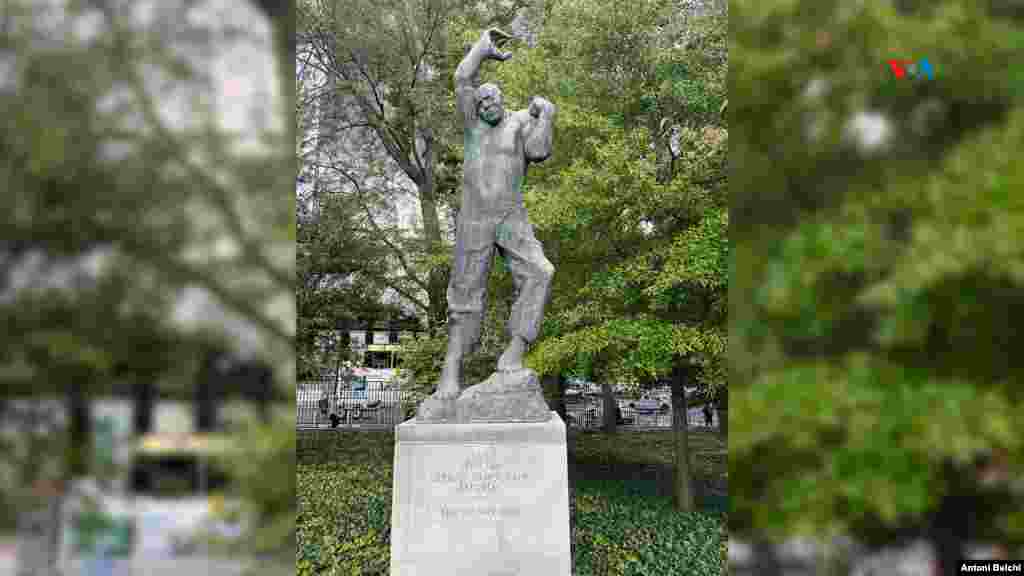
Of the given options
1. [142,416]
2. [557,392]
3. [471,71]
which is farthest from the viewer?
[557,392]

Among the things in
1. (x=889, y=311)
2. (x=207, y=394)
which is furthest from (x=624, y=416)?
(x=207, y=394)

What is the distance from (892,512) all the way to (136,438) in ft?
8.95

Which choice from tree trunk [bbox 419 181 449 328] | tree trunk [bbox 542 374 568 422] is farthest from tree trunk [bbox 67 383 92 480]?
tree trunk [bbox 542 374 568 422]

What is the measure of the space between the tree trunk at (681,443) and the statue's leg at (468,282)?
4623mm

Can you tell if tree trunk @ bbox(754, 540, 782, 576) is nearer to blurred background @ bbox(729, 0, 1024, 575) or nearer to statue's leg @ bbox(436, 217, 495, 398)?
blurred background @ bbox(729, 0, 1024, 575)

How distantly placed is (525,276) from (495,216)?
19.0 inches

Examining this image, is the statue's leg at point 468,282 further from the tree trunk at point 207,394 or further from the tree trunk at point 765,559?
the tree trunk at point 207,394

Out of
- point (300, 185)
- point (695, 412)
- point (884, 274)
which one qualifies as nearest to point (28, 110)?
point (884, 274)

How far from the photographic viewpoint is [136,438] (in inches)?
50.4

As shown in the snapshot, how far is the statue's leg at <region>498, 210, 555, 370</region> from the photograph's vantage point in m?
4.43

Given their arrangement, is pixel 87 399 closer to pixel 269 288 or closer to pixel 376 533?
pixel 269 288

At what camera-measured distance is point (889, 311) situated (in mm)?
2572

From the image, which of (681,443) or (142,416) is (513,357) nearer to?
(142,416)

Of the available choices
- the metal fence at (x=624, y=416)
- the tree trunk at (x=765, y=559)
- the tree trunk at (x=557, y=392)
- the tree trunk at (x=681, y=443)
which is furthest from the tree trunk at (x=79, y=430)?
the metal fence at (x=624, y=416)
